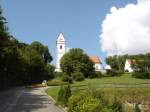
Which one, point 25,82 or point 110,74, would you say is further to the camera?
point 110,74

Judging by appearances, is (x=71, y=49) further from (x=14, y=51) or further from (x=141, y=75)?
(x=14, y=51)

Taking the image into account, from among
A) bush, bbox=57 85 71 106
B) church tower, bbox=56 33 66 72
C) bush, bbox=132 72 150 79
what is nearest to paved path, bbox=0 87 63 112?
bush, bbox=57 85 71 106

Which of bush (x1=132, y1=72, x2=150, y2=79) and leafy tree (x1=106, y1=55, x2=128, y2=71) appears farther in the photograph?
leafy tree (x1=106, y1=55, x2=128, y2=71)

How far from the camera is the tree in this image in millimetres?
128625

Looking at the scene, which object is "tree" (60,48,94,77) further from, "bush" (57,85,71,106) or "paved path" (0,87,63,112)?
"bush" (57,85,71,106)

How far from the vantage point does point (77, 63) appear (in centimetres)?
12962

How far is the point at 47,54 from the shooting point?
164 m

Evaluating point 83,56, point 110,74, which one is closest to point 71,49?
point 83,56

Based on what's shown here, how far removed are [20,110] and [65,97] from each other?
14.7 feet

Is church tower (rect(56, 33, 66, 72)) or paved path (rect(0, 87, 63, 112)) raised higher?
church tower (rect(56, 33, 66, 72))

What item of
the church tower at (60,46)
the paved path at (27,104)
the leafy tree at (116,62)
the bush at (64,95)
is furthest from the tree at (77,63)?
the bush at (64,95)

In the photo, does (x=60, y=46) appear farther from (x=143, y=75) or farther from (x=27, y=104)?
(x=27, y=104)

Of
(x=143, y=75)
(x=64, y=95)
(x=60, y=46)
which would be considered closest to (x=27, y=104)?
(x=64, y=95)

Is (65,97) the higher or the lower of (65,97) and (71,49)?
the lower
